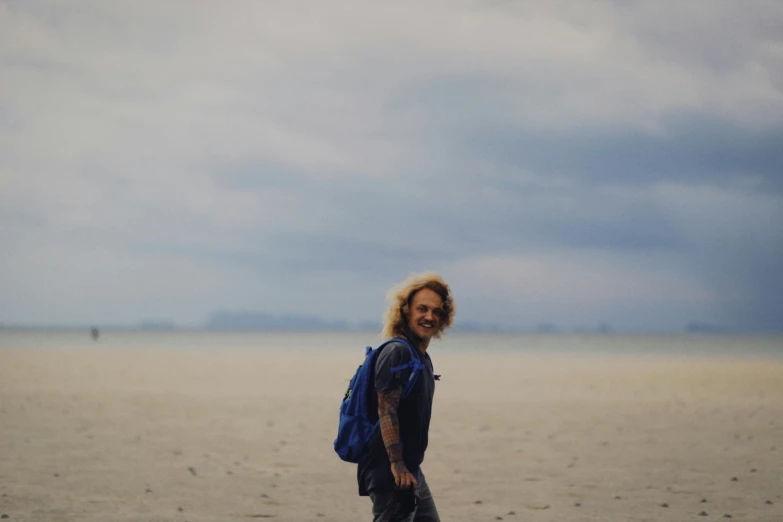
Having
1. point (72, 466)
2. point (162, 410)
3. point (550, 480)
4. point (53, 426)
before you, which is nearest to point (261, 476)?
point (72, 466)

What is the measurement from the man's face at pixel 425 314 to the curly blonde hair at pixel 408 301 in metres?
0.03

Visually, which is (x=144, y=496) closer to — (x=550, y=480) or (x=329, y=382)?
(x=550, y=480)

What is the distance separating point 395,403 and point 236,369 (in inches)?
1308

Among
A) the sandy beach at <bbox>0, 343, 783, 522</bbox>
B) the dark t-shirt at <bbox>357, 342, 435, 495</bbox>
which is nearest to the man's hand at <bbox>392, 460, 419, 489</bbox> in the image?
the dark t-shirt at <bbox>357, 342, 435, 495</bbox>

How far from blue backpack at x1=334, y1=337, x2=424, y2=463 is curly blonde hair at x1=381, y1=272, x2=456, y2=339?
0.18 metres

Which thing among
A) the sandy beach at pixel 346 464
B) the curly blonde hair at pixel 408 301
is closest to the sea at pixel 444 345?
the sandy beach at pixel 346 464

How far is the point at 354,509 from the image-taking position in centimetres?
957

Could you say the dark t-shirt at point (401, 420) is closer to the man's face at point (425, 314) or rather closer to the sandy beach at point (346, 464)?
the man's face at point (425, 314)

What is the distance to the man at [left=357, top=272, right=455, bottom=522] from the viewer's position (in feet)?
15.9

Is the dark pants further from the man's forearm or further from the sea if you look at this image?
the sea

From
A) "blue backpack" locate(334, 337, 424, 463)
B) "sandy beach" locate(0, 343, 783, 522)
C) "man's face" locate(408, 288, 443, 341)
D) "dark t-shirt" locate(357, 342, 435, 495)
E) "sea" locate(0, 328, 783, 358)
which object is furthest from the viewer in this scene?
"sea" locate(0, 328, 783, 358)

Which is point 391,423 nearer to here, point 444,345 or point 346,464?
point 346,464

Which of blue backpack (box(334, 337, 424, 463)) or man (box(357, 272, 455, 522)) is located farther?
blue backpack (box(334, 337, 424, 463))

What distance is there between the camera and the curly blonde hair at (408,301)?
5.19 m
